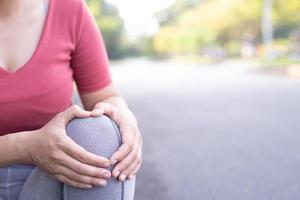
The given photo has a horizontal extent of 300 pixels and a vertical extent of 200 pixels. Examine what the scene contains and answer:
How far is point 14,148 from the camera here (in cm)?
97

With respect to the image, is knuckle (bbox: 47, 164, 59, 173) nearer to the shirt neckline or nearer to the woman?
the woman

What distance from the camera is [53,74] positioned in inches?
→ 42.1

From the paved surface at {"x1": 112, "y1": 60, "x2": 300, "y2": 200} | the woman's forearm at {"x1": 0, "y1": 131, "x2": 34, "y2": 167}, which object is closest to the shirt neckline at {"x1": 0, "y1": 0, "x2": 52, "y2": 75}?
the woman's forearm at {"x1": 0, "y1": 131, "x2": 34, "y2": 167}

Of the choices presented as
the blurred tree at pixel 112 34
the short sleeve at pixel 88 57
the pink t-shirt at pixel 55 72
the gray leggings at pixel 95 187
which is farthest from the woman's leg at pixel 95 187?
the blurred tree at pixel 112 34

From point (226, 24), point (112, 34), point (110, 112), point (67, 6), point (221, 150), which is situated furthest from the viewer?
point (112, 34)

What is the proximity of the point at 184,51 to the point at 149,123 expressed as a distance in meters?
23.6

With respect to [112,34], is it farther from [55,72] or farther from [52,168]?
[52,168]

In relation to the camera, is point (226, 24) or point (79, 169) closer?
point (79, 169)

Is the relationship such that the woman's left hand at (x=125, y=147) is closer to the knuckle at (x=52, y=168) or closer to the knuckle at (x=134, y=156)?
the knuckle at (x=134, y=156)

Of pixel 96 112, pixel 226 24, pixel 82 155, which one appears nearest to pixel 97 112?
pixel 96 112

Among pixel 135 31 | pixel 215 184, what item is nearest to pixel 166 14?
pixel 135 31

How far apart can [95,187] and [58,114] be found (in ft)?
0.55

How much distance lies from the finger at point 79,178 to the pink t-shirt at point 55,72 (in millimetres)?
202

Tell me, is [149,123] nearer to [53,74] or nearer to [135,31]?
[53,74]
